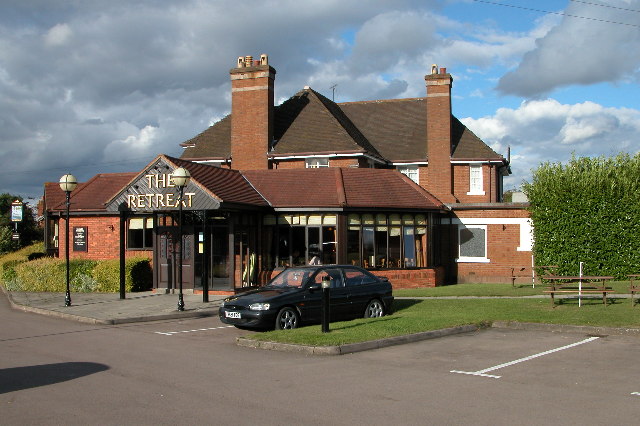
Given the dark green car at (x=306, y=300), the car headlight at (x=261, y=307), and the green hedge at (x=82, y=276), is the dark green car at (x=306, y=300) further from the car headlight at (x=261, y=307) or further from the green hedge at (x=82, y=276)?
the green hedge at (x=82, y=276)

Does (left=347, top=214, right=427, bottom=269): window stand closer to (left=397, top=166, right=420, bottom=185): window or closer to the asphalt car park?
(left=397, top=166, right=420, bottom=185): window

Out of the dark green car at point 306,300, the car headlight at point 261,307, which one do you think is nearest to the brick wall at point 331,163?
the dark green car at point 306,300

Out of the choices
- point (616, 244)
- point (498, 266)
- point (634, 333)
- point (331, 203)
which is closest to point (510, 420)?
point (634, 333)

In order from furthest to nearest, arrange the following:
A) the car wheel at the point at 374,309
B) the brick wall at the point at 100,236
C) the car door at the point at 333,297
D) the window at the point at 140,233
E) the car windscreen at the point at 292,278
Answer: the brick wall at the point at 100,236 → the window at the point at 140,233 → the car wheel at the point at 374,309 → the car windscreen at the point at 292,278 → the car door at the point at 333,297

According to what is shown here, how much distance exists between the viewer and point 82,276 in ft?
79.8

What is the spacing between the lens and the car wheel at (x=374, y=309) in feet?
51.6

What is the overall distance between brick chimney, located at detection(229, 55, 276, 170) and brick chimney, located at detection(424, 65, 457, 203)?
8.55 meters

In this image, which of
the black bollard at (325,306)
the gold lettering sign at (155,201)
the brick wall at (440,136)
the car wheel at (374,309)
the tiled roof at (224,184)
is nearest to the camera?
the black bollard at (325,306)

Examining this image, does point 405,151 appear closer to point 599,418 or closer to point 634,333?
point 634,333

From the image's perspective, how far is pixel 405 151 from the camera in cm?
3519

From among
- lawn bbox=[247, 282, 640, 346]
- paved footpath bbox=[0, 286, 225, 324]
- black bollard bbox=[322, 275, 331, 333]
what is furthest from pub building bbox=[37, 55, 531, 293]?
black bollard bbox=[322, 275, 331, 333]

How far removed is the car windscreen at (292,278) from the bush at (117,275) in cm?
1071

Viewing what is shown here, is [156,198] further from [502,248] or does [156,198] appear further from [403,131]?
[403,131]

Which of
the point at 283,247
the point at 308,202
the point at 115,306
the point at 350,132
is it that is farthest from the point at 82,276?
the point at 350,132
